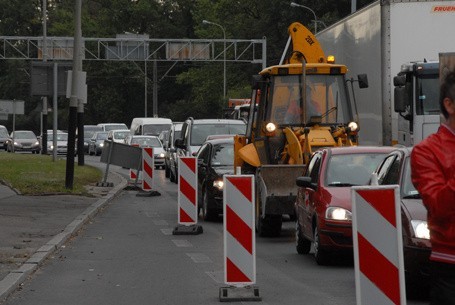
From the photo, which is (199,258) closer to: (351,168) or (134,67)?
(351,168)

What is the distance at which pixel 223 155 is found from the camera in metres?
24.5

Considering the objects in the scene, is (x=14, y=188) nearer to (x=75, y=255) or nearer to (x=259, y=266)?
(x=75, y=255)

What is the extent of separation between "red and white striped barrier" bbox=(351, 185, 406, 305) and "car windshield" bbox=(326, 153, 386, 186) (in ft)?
29.2

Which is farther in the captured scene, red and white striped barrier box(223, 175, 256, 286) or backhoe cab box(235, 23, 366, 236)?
backhoe cab box(235, 23, 366, 236)

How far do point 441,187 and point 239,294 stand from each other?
654 cm

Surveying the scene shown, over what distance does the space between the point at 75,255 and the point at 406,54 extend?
918 centimetres

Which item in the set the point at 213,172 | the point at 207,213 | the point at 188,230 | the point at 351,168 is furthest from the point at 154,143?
the point at 351,168

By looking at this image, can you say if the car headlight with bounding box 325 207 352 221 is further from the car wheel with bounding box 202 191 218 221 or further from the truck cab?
the car wheel with bounding box 202 191 218 221

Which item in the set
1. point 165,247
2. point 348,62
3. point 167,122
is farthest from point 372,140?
point 167,122

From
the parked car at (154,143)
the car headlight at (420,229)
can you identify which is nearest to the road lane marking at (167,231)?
the car headlight at (420,229)

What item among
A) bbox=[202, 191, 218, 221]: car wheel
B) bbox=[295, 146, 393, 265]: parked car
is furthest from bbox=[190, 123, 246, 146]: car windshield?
bbox=[295, 146, 393, 265]: parked car

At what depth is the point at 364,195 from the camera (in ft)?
22.5

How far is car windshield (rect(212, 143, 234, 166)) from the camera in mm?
24156

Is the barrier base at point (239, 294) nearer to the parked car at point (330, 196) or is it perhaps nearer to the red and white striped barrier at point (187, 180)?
the parked car at point (330, 196)
